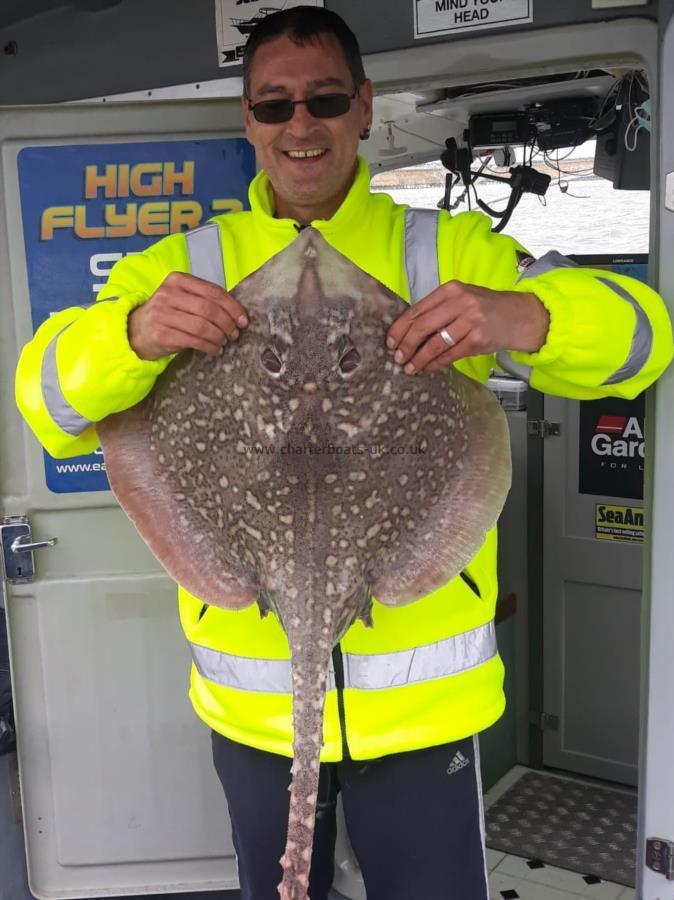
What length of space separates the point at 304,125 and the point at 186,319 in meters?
0.60

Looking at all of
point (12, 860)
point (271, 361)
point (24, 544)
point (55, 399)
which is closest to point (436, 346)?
point (271, 361)

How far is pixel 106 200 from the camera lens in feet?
10.0

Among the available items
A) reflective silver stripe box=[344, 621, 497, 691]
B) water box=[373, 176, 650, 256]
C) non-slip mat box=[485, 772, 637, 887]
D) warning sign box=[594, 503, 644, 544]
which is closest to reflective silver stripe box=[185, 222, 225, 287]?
reflective silver stripe box=[344, 621, 497, 691]

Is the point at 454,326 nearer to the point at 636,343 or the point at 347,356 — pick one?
the point at 347,356

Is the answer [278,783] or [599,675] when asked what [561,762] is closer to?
[599,675]

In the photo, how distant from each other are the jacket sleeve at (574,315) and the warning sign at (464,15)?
1.80 feet

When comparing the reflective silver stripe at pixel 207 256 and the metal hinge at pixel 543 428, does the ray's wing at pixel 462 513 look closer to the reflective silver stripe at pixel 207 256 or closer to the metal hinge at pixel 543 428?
the reflective silver stripe at pixel 207 256

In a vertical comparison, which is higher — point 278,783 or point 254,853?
point 278,783

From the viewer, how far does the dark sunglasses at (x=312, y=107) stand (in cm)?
203

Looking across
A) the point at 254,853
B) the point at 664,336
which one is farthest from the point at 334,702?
the point at 664,336

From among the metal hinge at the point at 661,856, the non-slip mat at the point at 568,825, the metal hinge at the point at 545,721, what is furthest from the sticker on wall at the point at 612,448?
the metal hinge at the point at 661,856

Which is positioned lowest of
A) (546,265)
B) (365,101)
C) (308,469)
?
(308,469)

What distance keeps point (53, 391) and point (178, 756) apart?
190cm

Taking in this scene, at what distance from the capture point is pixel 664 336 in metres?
1.95
